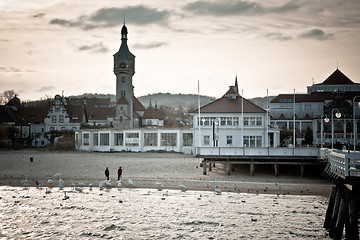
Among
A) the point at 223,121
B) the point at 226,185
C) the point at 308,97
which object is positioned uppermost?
the point at 308,97

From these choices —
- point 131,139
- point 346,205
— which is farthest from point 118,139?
point 346,205

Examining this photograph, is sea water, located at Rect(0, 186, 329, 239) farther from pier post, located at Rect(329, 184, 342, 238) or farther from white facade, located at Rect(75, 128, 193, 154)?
white facade, located at Rect(75, 128, 193, 154)

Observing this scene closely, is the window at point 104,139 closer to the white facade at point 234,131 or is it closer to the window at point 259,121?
the white facade at point 234,131

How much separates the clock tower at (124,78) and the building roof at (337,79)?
58.1 metres

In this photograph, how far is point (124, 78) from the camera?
110 m

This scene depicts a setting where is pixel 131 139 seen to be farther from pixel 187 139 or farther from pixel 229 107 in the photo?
pixel 229 107

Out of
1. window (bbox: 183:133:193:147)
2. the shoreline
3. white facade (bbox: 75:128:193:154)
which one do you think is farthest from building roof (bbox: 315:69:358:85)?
the shoreline

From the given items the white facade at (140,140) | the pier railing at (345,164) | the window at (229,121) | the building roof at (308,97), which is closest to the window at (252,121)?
the window at (229,121)

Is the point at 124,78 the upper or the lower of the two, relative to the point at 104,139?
upper

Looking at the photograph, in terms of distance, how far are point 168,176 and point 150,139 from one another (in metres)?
24.3

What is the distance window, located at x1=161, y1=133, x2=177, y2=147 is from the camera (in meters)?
59.2

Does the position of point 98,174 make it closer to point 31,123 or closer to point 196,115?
point 196,115

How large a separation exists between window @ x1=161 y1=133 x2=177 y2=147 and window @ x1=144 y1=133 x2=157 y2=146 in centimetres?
120

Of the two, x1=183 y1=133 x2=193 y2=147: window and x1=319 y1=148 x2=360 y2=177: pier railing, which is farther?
x1=183 y1=133 x2=193 y2=147: window
